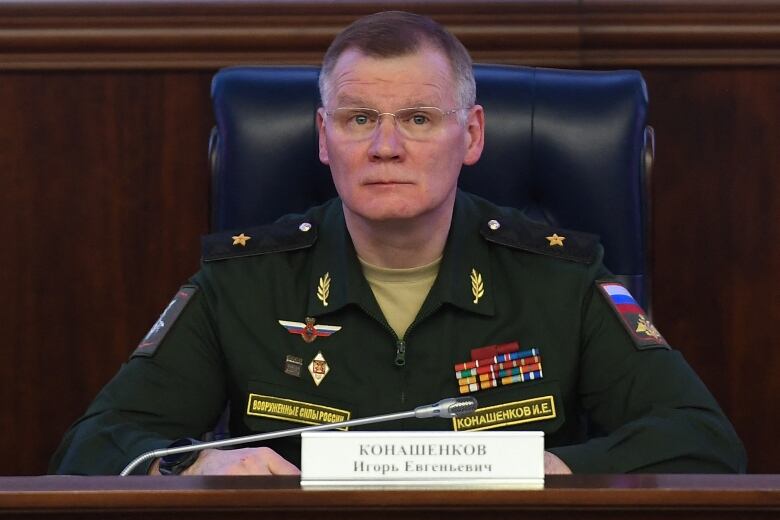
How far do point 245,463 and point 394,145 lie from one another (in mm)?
580

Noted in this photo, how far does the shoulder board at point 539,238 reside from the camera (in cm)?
206

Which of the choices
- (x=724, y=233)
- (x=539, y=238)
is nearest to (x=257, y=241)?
(x=539, y=238)

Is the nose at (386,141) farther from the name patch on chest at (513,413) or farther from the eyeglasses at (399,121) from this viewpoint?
the name patch on chest at (513,413)

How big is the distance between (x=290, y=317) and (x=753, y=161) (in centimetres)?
118

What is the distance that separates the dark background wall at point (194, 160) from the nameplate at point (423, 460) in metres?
1.61

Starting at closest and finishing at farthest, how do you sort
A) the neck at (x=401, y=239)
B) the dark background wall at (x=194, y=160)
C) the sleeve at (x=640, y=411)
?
the sleeve at (x=640, y=411) < the neck at (x=401, y=239) < the dark background wall at (x=194, y=160)

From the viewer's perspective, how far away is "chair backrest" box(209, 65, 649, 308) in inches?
82.2

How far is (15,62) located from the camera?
8.87 ft

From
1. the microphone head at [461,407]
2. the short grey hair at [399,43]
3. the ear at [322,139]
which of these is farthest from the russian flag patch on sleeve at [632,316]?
the microphone head at [461,407]

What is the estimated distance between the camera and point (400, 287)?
2053 mm

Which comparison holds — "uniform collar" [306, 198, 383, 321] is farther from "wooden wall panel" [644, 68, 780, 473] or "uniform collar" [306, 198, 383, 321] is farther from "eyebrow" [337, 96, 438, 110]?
"wooden wall panel" [644, 68, 780, 473]

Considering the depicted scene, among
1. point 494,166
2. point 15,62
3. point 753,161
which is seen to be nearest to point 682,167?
point 753,161

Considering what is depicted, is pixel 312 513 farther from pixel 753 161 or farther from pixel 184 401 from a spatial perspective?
pixel 753 161

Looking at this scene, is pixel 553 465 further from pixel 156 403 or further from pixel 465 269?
pixel 156 403
